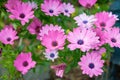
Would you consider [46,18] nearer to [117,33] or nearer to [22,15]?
[22,15]

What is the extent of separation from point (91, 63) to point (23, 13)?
47 centimetres

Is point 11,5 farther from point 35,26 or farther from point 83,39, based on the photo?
point 83,39

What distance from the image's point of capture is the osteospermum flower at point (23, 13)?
197 centimetres

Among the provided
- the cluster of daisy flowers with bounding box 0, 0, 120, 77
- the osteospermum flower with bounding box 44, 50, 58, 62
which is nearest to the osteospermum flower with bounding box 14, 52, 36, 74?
the cluster of daisy flowers with bounding box 0, 0, 120, 77

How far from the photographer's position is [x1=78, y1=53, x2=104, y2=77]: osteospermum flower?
1810 mm

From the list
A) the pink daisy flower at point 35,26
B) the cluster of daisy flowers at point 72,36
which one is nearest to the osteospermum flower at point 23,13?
the cluster of daisy flowers at point 72,36

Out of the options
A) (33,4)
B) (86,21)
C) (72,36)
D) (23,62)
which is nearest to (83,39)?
(72,36)

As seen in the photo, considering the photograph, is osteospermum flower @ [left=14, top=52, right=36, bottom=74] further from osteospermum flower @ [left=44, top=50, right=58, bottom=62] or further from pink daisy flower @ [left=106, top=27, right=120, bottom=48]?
pink daisy flower @ [left=106, top=27, right=120, bottom=48]

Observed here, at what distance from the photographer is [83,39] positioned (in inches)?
71.2

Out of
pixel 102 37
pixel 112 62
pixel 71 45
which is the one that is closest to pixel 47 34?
pixel 71 45

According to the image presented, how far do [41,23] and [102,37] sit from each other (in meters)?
0.46

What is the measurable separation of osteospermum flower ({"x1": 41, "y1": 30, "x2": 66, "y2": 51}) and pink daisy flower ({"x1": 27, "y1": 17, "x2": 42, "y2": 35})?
0.26 metres

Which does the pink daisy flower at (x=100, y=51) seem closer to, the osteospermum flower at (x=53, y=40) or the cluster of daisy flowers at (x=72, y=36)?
the cluster of daisy flowers at (x=72, y=36)

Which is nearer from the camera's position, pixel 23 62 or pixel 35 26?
pixel 23 62
